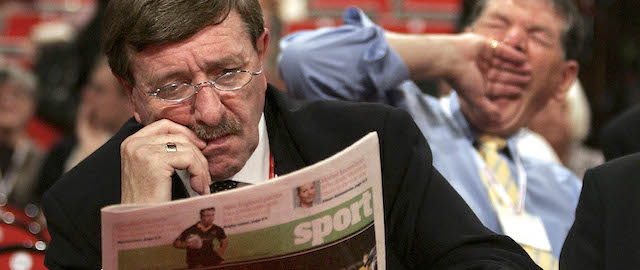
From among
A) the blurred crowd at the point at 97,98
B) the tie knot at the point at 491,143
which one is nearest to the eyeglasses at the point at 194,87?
the tie knot at the point at 491,143

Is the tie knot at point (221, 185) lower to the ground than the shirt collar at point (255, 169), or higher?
lower

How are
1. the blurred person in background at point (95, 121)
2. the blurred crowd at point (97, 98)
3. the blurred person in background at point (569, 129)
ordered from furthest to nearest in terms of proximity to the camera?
the blurred person in background at point (95, 121) < the blurred crowd at point (97, 98) < the blurred person in background at point (569, 129)

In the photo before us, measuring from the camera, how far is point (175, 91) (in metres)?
1.68

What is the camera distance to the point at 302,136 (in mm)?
1796

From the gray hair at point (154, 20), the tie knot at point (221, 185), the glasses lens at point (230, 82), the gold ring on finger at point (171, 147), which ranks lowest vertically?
the tie knot at point (221, 185)

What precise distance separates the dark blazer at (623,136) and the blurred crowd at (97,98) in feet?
2.24

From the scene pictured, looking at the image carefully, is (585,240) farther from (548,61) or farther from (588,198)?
(548,61)

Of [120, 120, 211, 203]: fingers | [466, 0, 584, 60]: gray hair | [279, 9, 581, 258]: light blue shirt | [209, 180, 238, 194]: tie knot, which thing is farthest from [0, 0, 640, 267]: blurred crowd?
[120, 120, 211, 203]: fingers

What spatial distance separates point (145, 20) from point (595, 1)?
3.67m

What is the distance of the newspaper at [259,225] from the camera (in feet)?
4.54

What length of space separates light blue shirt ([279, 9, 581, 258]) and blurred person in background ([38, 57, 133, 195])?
2.13 m

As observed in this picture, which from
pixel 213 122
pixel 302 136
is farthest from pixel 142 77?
pixel 302 136

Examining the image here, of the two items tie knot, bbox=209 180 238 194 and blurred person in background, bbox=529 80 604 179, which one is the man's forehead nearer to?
tie knot, bbox=209 180 238 194

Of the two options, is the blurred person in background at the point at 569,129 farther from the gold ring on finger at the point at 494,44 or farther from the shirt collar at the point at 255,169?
the shirt collar at the point at 255,169
